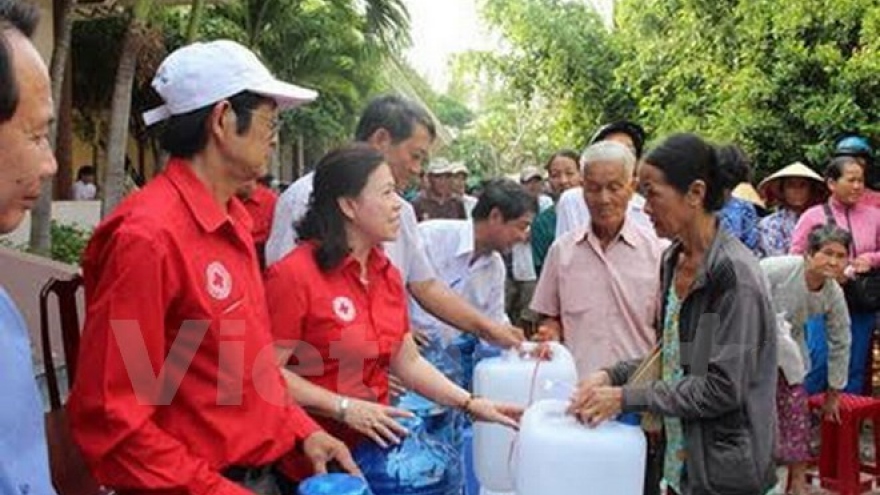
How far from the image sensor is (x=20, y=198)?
1.19 m

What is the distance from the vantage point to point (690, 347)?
2154 millimetres

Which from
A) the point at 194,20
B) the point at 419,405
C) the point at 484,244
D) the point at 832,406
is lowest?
the point at 832,406

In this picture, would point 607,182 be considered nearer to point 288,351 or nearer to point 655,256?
point 655,256

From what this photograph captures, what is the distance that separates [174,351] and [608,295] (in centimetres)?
170

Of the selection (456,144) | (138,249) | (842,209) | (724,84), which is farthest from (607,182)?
(456,144)

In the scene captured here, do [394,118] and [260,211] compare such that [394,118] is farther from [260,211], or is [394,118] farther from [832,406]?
[832,406]

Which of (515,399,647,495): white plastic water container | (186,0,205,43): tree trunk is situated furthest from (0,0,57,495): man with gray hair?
(186,0,205,43): tree trunk

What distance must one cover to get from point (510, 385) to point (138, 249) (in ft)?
5.01

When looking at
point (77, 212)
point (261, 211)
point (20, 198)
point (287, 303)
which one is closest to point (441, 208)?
point (261, 211)

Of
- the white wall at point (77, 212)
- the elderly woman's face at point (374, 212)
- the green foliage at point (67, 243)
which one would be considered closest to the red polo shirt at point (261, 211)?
the elderly woman's face at point (374, 212)

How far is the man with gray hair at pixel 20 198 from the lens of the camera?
3.68 ft

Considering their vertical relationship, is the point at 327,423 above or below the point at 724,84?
below

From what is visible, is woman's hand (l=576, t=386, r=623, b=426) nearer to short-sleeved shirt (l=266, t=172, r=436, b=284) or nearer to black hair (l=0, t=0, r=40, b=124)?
short-sleeved shirt (l=266, t=172, r=436, b=284)

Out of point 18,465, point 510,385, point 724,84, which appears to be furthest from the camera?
point 724,84
